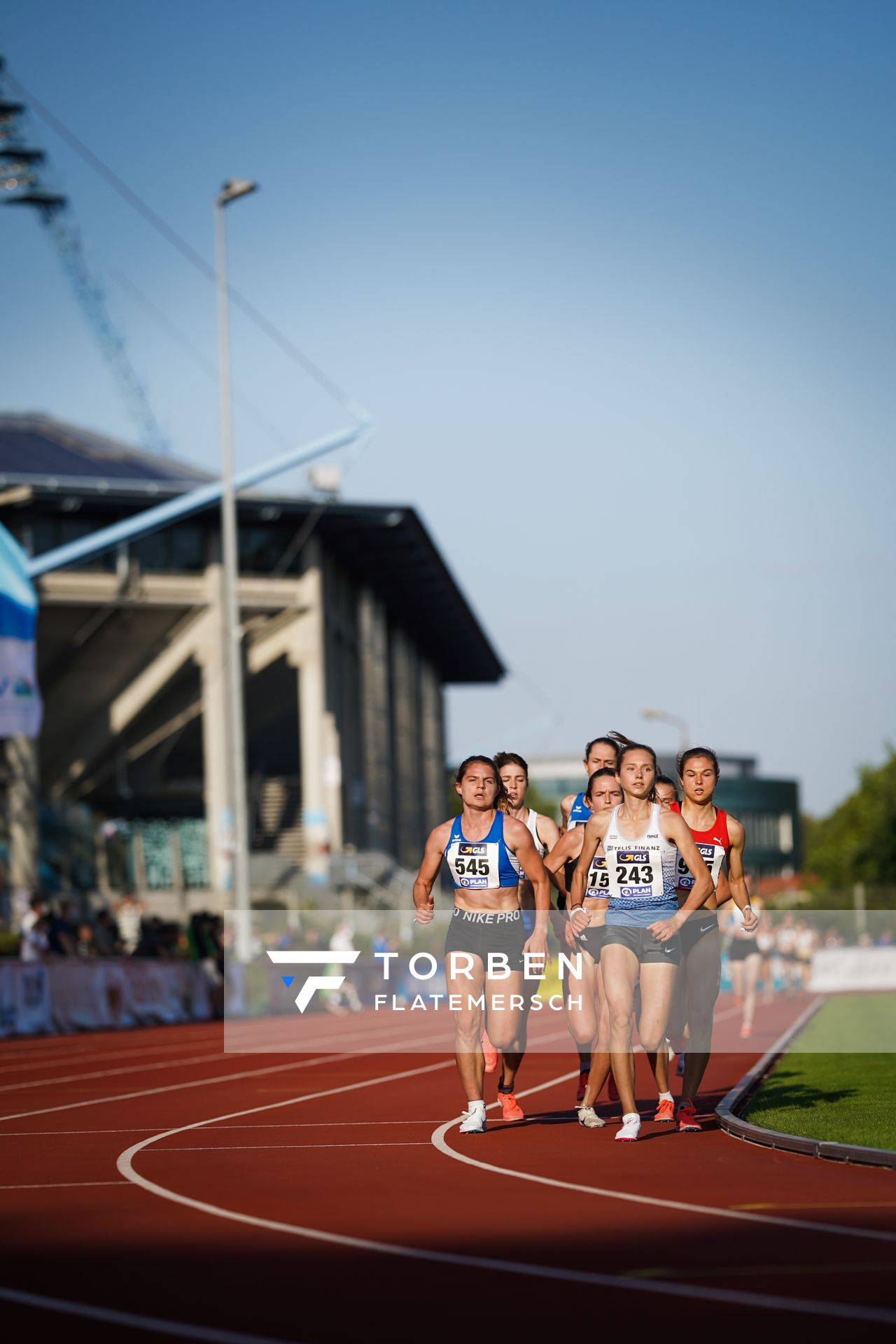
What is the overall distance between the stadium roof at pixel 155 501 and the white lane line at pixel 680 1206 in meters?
46.9

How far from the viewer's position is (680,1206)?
7930 millimetres

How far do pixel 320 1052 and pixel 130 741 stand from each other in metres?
46.2

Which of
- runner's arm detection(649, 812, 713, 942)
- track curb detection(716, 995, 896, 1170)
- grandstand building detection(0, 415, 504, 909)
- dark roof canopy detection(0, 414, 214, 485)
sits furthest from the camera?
dark roof canopy detection(0, 414, 214, 485)

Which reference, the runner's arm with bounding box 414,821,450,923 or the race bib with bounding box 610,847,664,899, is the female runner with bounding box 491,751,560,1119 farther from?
the race bib with bounding box 610,847,664,899

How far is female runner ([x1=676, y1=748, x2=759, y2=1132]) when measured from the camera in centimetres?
1114

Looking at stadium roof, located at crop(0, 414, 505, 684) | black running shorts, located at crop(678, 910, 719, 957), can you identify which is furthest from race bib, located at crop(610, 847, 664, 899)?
stadium roof, located at crop(0, 414, 505, 684)

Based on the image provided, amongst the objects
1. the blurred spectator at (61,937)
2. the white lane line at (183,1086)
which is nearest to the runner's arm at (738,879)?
the white lane line at (183,1086)

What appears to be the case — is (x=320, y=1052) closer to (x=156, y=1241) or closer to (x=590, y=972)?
(x=590, y=972)

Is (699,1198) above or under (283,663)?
under

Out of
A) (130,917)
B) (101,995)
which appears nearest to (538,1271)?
(101,995)

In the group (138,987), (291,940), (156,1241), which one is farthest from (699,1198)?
(291,940)

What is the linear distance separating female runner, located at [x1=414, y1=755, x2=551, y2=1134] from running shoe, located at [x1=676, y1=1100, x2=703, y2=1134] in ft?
3.75

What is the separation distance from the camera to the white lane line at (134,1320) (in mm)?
5484

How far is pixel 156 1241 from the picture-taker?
288 inches
